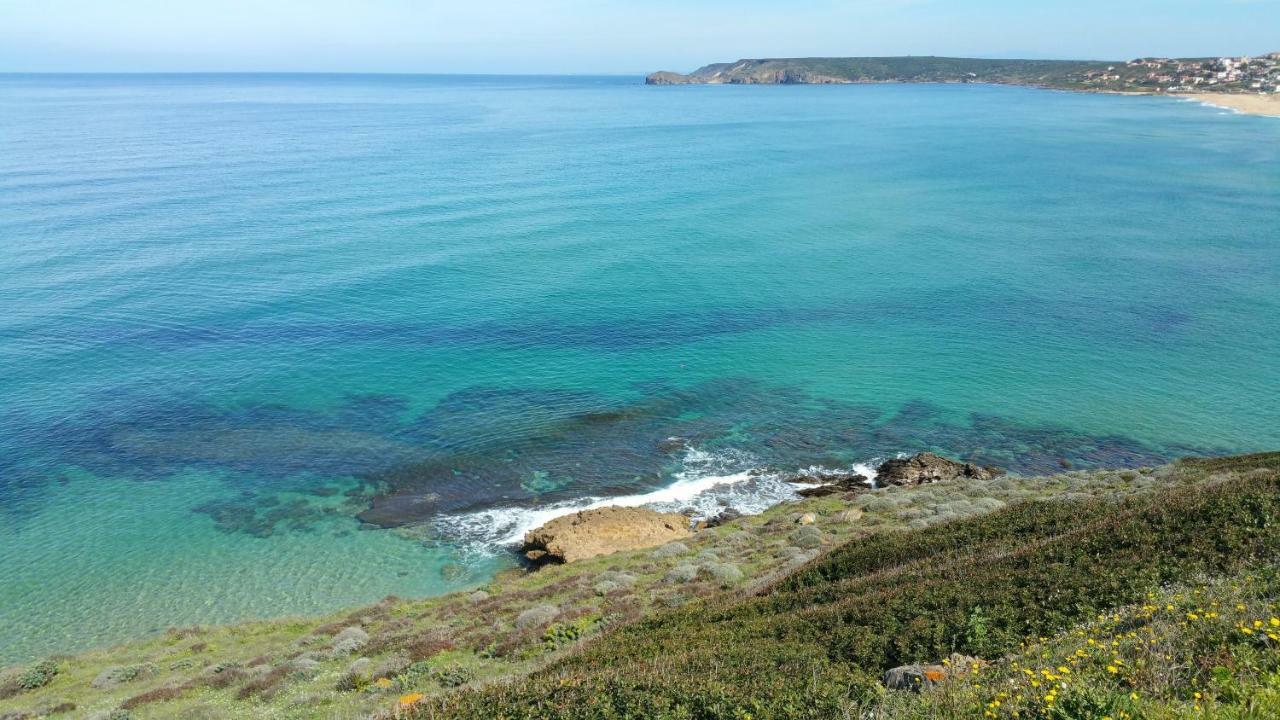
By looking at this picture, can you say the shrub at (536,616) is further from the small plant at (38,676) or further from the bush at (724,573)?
the small plant at (38,676)

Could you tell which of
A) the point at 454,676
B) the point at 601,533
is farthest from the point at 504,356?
the point at 454,676

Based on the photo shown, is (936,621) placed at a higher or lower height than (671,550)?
higher

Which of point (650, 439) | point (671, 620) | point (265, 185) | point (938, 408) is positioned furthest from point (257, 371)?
point (265, 185)

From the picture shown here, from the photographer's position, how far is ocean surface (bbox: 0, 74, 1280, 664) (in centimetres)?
3522

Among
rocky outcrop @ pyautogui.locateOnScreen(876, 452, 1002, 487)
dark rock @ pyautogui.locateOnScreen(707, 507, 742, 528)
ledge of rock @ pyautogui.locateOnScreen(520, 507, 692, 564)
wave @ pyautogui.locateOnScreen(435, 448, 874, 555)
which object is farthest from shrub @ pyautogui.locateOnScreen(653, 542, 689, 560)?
rocky outcrop @ pyautogui.locateOnScreen(876, 452, 1002, 487)

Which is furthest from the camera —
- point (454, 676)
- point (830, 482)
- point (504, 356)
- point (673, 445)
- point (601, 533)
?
point (504, 356)

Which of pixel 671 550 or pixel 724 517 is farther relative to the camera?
pixel 724 517

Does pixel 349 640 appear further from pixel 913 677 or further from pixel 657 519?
pixel 913 677

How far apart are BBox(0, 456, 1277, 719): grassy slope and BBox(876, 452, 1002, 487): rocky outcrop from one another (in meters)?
3.37

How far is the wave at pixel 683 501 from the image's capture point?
35250 mm

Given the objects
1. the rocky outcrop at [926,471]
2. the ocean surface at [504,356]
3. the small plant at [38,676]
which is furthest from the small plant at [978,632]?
the small plant at [38,676]

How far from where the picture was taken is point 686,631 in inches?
701

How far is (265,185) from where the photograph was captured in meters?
99.0

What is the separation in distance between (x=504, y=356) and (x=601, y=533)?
22.8m
